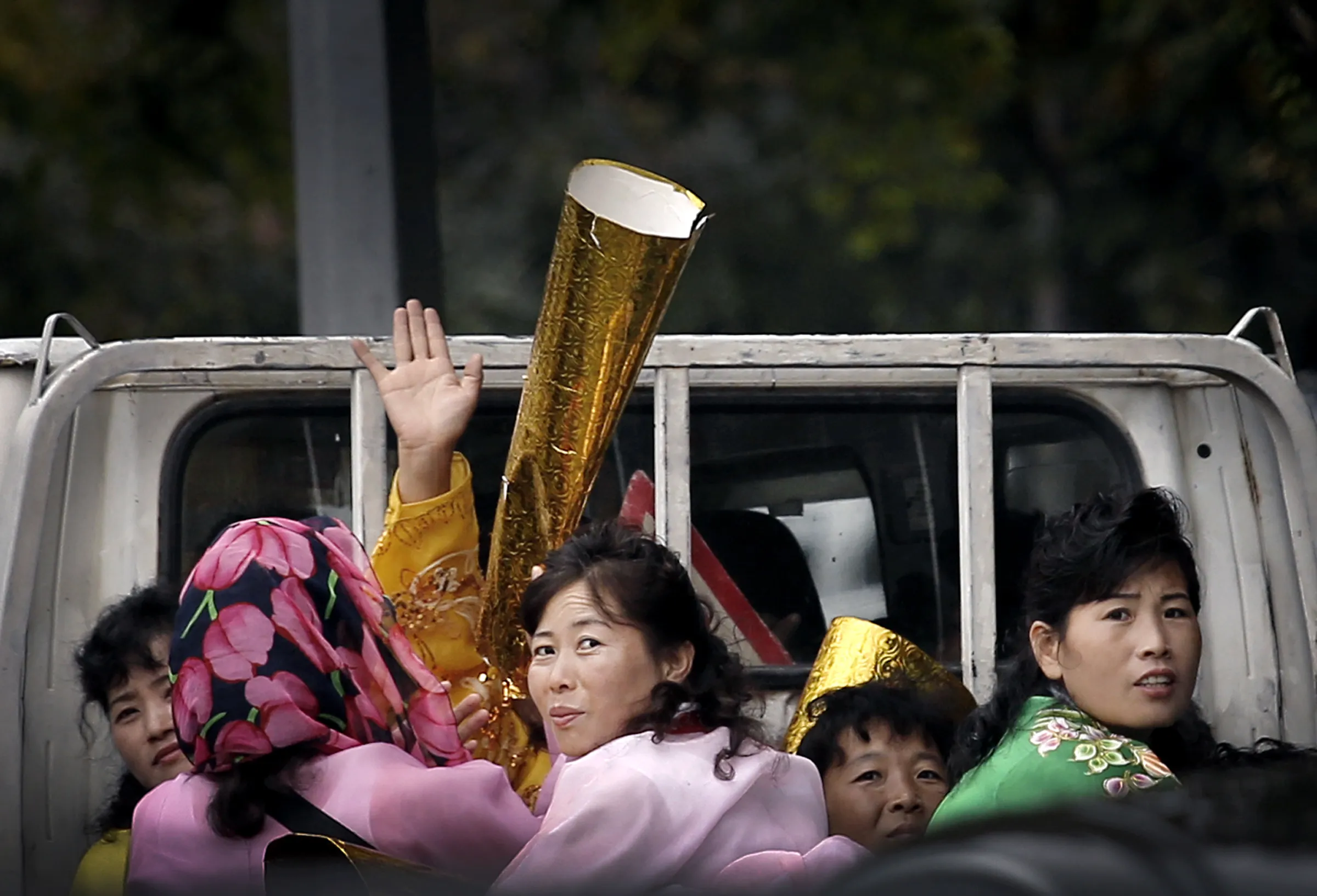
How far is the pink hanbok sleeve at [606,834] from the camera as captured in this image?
2.04 meters

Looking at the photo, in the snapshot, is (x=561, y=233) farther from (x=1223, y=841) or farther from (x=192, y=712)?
(x=1223, y=841)

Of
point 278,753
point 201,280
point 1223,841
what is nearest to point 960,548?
point 278,753

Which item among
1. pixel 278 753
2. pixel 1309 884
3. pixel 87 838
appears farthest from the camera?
pixel 87 838

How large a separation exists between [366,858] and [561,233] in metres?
0.98

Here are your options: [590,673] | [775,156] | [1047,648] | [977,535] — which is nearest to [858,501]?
[977,535]

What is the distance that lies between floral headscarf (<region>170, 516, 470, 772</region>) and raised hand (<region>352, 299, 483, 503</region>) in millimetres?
356

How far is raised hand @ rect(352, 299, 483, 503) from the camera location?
8.78 ft

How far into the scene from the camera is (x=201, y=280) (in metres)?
11.1

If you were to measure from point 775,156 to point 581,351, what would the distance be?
7944mm

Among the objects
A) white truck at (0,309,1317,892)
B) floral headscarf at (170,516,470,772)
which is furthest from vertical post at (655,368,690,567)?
floral headscarf at (170,516,470,772)

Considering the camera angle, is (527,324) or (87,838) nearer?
(87,838)

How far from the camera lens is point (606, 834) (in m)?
2.10

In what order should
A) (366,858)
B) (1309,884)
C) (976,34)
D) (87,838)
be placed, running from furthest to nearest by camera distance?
(976,34) < (87,838) < (366,858) < (1309,884)

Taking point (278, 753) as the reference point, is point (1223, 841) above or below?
below
